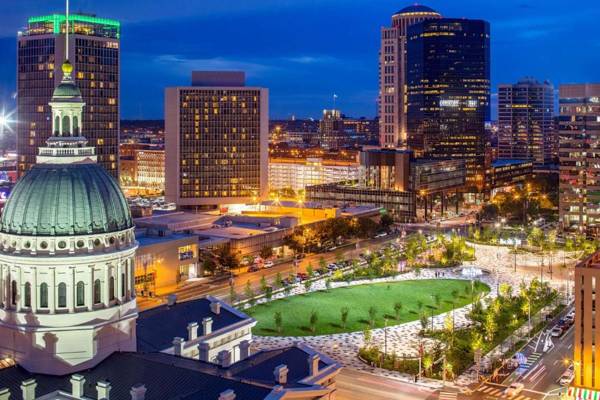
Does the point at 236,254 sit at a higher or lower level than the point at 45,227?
lower

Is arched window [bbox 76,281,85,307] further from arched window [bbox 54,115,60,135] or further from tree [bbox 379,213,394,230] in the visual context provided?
tree [bbox 379,213,394,230]

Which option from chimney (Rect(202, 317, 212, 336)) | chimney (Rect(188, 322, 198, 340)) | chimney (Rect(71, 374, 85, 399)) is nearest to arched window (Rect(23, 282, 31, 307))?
chimney (Rect(71, 374, 85, 399))

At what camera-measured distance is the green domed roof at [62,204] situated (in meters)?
54.5

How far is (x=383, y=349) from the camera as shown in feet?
301

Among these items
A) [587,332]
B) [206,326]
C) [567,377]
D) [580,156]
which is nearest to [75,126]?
[206,326]

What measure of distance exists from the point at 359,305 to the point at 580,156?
319 ft

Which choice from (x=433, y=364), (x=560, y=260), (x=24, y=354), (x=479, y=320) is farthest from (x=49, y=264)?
(x=560, y=260)

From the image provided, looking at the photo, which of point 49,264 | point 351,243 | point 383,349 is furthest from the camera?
point 351,243

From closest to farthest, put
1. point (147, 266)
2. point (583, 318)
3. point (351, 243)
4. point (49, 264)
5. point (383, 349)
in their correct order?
1. point (49, 264)
2. point (583, 318)
3. point (383, 349)
4. point (147, 266)
5. point (351, 243)

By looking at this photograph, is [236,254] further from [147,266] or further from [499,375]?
[499,375]

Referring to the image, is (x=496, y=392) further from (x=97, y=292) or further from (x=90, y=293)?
(x=90, y=293)

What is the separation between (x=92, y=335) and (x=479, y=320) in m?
60.6

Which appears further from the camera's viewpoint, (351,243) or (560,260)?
(351,243)

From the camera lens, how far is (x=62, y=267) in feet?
178
